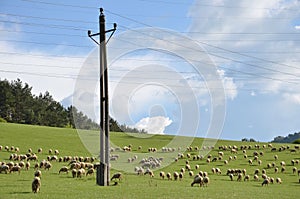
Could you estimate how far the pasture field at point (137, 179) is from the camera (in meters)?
24.5

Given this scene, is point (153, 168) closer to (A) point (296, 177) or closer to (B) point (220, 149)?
(A) point (296, 177)

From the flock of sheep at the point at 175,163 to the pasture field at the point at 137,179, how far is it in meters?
0.38

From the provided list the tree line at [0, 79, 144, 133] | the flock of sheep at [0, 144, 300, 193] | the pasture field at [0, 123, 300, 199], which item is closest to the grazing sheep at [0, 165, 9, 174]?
the flock of sheep at [0, 144, 300, 193]

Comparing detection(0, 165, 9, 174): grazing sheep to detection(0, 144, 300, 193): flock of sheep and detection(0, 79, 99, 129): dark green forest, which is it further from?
detection(0, 79, 99, 129): dark green forest

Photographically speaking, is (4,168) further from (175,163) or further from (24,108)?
(24,108)

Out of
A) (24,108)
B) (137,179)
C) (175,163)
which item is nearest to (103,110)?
(137,179)

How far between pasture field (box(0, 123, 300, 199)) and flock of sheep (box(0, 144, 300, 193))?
379 mm

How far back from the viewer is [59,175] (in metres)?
33.4

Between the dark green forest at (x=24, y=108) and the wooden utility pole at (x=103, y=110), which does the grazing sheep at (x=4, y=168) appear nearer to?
the wooden utility pole at (x=103, y=110)

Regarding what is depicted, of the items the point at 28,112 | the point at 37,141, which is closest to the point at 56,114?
the point at 28,112

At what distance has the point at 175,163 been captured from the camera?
49.3 metres

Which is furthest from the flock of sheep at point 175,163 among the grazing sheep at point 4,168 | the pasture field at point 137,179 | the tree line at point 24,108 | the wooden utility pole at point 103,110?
the tree line at point 24,108

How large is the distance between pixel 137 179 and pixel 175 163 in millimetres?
16337

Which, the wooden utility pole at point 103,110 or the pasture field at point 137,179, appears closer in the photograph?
the pasture field at point 137,179
